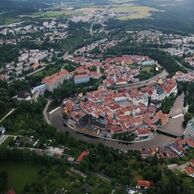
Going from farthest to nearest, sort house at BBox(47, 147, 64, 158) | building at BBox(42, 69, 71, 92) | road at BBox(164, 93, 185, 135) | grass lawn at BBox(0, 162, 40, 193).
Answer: building at BBox(42, 69, 71, 92) → road at BBox(164, 93, 185, 135) → house at BBox(47, 147, 64, 158) → grass lawn at BBox(0, 162, 40, 193)

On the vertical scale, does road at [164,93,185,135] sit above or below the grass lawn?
below

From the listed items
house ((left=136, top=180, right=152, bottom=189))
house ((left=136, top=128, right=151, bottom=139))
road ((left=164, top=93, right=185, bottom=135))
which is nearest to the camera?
house ((left=136, top=180, right=152, bottom=189))

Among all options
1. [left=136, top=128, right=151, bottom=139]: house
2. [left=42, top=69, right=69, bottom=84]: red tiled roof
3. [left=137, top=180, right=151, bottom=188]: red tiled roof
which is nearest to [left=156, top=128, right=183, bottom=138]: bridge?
[left=136, top=128, right=151, bottom=139]: house

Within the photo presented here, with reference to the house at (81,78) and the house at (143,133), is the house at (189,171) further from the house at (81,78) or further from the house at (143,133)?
the house at (81,78)

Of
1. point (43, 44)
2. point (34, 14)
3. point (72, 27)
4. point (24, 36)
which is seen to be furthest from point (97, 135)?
point (34, 14)

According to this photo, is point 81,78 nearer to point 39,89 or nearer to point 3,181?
point 39,89

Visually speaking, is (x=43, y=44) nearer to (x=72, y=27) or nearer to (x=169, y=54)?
(x=72, y=27)

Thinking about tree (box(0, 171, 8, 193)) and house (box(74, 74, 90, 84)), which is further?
house (box(74, 74, 90, 84))

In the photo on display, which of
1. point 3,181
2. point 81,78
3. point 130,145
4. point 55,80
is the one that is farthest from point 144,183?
point 81,78

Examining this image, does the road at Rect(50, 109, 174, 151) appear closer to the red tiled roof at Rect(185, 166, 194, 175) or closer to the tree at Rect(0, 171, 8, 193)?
the red tiled roof at Rect(185, 166, 194, 175)
